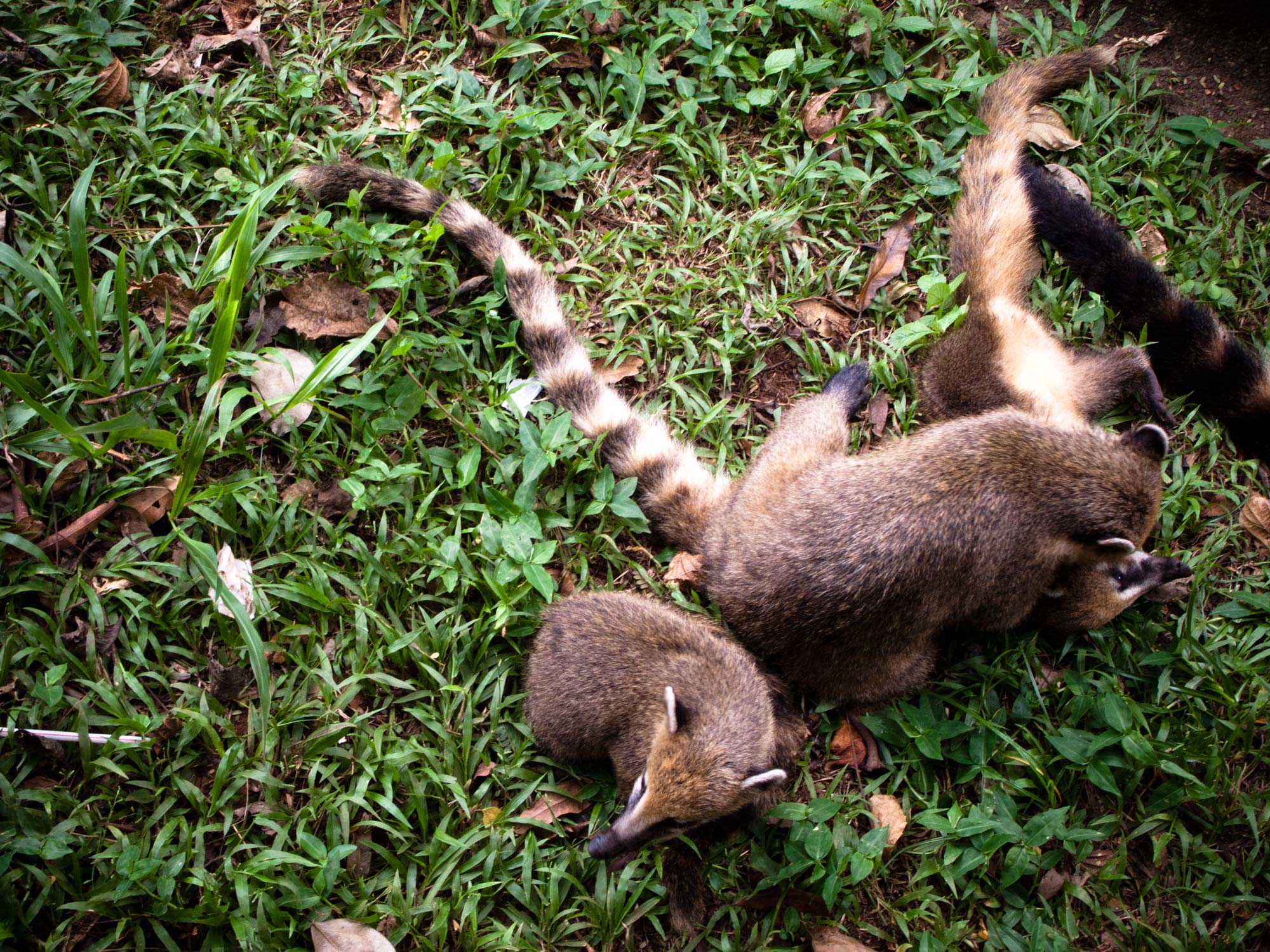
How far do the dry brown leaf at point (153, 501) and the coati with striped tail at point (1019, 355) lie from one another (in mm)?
3639

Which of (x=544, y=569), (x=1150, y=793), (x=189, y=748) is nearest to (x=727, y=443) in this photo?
(x=544, y=569)

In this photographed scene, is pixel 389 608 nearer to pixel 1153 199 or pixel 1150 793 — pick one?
pixel 1150 793

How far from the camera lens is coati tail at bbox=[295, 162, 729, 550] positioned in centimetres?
423

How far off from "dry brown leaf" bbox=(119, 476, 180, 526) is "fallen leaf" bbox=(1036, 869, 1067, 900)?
413 centimetres

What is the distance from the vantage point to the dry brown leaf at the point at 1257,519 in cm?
451

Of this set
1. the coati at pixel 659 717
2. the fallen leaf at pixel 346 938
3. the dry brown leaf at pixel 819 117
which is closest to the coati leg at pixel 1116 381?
the dry brown leaf at pixel 819 117

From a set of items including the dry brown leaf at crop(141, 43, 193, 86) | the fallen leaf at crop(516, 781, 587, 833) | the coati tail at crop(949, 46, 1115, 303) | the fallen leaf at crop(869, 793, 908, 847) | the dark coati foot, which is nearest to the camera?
the fallen leaf at crop(516, 781, 587, 833)

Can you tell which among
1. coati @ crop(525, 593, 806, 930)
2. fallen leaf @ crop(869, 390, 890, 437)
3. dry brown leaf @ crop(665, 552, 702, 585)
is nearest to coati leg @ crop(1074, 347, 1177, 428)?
fallen leaf @ crop(869, 390, 890, 437)

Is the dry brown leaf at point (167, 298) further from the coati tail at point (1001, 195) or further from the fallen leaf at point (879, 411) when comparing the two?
the coati tail at point (1001, 195)

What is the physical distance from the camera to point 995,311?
4492 millimetres

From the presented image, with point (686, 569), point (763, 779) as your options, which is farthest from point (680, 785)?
point (686, 569)

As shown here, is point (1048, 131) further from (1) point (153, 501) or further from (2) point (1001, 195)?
(1) point (153, 501)

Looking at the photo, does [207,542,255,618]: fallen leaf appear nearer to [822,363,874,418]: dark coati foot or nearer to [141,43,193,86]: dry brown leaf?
[141,43,193,86]: dry brown leaf

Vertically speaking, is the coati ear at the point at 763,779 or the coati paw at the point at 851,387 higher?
the coati paw at the point at 851,387
